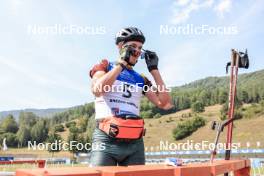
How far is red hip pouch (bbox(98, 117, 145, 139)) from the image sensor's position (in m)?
3.81

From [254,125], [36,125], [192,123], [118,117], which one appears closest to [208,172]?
[118,117]

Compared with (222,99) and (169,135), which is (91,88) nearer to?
(169,135)

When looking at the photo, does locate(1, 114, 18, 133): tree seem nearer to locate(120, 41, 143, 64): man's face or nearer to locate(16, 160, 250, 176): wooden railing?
locate(120, 41, 143, 64): man's face

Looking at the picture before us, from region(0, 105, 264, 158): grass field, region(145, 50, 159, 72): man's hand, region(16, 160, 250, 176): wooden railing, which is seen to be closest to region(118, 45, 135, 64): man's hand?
region(145, 50, 159, 72): man's hand

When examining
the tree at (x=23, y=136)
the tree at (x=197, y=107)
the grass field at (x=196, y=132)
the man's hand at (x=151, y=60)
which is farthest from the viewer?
the tree at (x=197, y=107)

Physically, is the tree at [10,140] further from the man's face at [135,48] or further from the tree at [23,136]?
the man's face at [135,48]

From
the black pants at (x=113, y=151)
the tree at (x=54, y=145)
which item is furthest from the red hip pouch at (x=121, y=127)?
the tree at (x=54, y=145)

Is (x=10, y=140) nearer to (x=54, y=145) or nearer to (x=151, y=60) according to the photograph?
(x=54, y=145)

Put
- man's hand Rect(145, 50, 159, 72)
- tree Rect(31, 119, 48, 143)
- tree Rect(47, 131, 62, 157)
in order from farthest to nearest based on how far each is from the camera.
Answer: tree Rect(31, 119, 48, 143) → tree Rect(47, 131, 62, 157) → man's hand Rect(145, 50, 159, 72)

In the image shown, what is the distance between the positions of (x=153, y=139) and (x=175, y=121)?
63.3 ft

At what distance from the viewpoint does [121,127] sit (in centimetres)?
383

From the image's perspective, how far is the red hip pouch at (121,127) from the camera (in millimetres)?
3812

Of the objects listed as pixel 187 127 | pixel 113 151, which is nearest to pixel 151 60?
pixel 113 151

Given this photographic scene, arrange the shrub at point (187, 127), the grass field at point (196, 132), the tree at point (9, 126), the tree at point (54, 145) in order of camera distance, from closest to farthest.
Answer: the tree at point (54, 145)
the grass field at point (196, 132)
the shrub at point (187, 127)
the tree at point (9, 126)
